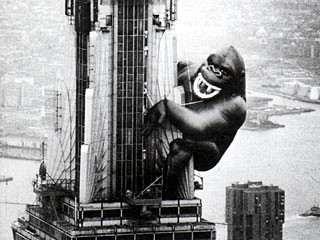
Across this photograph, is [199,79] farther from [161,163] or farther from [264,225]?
[264,225]

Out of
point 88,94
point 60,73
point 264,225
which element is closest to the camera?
point 88,94

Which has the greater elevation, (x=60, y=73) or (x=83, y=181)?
(x=60, y=73)

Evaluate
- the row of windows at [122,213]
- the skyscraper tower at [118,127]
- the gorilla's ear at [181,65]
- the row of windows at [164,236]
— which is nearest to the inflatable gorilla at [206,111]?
the gorilla's ear at [181,65]

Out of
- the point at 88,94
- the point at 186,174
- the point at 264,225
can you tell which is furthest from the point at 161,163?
the point at 264,225

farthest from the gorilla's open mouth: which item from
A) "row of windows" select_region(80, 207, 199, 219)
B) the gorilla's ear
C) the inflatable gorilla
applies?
"row of windows" select_region(80, 207, 199, 219)

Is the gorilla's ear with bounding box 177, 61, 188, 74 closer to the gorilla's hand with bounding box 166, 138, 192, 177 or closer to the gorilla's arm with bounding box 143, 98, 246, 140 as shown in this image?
the gorilla's arm with bounding box 143, 98, 246, 140

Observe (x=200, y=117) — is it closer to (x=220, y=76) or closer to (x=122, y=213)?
(x=220, y=76)

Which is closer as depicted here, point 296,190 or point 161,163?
point 161,163

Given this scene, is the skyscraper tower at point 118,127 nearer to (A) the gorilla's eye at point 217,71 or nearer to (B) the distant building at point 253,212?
(A) the gorilla's eye at point 217,71
